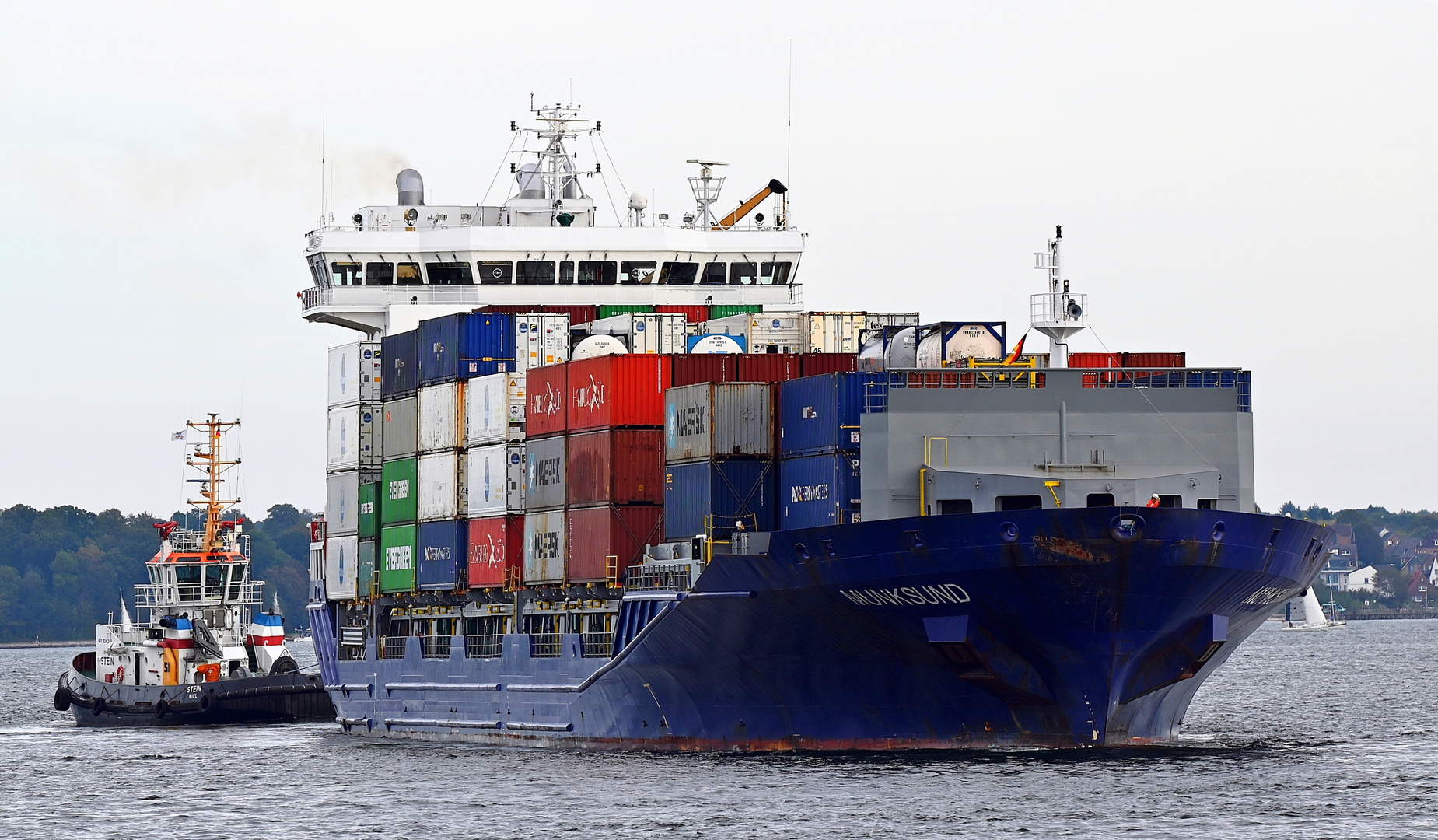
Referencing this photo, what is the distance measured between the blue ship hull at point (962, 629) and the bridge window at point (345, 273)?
1747cm

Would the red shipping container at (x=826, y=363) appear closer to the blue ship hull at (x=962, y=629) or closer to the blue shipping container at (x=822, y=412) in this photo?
the blue shipping container at (x=822, y=412)

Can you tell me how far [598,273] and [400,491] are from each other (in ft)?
24.8

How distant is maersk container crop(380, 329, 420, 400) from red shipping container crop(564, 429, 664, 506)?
29.4 ft

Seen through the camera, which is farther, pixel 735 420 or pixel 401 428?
pixel 401 428

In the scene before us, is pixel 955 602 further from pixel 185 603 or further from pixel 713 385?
pixel 185 603

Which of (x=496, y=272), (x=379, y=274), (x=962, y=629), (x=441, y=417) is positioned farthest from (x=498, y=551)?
(x=962, y=629)

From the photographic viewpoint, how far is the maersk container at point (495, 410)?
44.8 meters

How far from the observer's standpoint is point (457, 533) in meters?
46.4

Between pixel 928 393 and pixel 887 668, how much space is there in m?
4.65

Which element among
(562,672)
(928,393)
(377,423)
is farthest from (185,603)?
(928,393)

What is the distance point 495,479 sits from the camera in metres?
45.1

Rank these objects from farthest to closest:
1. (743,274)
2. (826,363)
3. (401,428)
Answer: (743,274), (401,428), (826,363)

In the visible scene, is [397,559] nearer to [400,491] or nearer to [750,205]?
[400,491]

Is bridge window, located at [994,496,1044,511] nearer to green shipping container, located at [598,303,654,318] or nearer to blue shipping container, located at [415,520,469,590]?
blue shipping container, located at [415,520,469,590]
